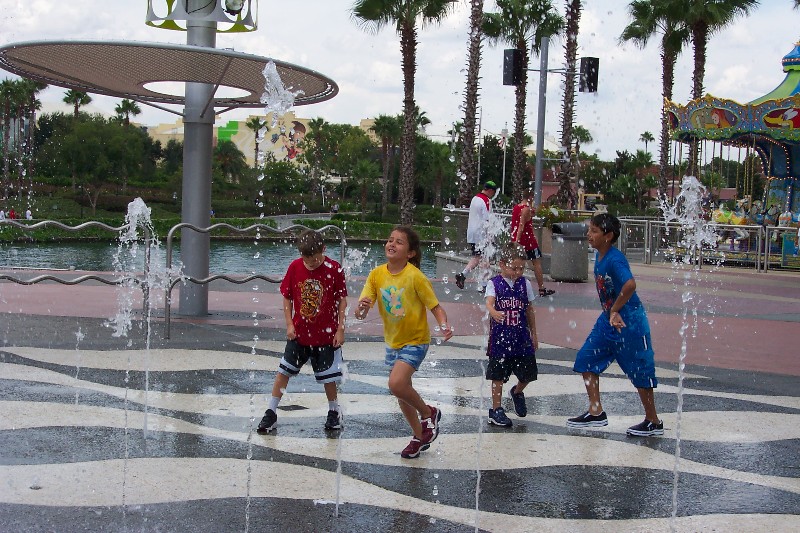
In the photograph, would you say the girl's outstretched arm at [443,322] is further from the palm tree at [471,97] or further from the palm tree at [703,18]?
the palm tree at [703,18]

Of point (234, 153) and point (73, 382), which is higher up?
point (234, 153)

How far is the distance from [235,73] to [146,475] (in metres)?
5.90

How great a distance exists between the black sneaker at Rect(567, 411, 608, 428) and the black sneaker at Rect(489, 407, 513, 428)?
438mm

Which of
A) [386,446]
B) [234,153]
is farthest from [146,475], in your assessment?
[234,153]

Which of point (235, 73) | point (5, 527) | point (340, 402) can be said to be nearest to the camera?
point (5, 527)

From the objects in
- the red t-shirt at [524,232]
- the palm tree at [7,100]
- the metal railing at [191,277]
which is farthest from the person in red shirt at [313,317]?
the palm tree at [7,100]

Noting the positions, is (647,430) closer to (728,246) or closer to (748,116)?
(728,246)

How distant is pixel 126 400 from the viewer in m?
7.09

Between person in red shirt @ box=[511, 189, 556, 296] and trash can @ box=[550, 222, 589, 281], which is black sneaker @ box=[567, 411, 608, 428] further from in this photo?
trash can @ box=[550, 222, 589, 281]

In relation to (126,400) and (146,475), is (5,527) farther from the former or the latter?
(126,400)

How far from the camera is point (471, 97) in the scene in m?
31.8

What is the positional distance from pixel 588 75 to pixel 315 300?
15642 millimetres

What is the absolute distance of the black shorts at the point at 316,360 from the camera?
6.49 metres

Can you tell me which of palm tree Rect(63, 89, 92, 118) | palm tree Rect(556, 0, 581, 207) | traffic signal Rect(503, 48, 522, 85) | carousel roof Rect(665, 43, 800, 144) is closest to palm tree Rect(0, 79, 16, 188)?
palm tree Rect(63, 89, 92, 118)
